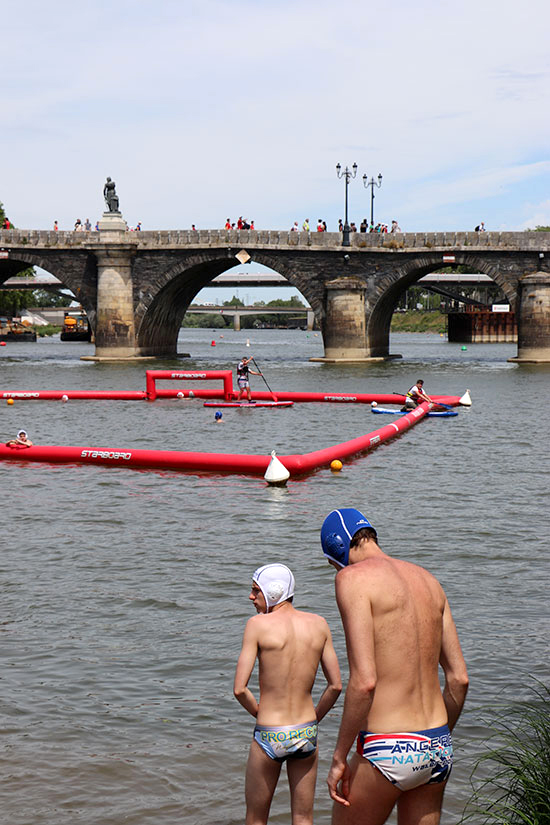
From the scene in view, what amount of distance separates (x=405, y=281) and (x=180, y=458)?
51337mm

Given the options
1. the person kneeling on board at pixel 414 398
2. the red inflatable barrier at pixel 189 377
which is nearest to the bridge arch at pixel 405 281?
the red inflatable barrier at pixel 189 377

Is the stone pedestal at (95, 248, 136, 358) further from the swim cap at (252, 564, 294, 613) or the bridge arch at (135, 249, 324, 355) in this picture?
the swim cap at (252, 564, 294, 613)

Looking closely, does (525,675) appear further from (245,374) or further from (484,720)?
(245,374)

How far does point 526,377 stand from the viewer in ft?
187

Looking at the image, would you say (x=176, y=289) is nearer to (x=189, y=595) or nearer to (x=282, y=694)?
(x=189, y=595)

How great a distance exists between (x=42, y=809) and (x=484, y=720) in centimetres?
403

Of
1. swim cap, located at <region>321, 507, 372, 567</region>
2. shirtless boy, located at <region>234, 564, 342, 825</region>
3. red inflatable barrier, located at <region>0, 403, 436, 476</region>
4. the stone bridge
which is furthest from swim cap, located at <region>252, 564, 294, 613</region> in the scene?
the stone bridge

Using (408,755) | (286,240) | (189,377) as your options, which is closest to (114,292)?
(286,240)

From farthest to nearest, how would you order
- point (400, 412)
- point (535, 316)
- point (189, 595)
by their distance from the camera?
point (535, 316)
point (400, 412)
point (189, 595)

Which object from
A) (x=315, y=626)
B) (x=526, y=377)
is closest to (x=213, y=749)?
(x=315, y=626)

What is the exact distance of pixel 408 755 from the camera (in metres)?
5.28

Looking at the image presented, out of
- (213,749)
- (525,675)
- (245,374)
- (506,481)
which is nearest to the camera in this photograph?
(213,749)

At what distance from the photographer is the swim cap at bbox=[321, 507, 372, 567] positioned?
18.7 ft

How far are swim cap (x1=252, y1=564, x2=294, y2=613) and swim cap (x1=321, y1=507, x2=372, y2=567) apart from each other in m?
0.49
